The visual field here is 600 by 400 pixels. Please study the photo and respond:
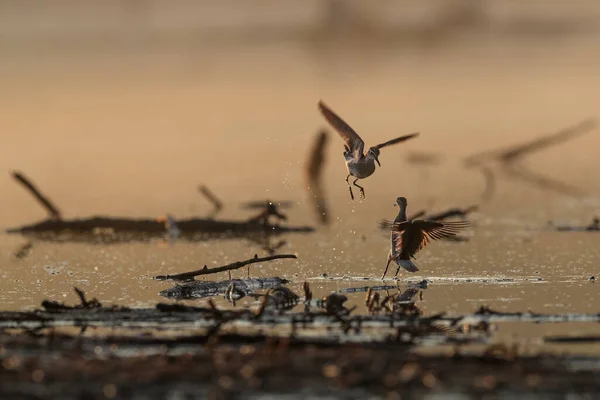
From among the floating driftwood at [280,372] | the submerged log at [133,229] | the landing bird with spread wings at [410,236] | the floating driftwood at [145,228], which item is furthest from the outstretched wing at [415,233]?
the floating driftwood at [280,372]

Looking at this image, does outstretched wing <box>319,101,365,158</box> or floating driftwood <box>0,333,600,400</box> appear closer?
floating driftwood <box>0,333,600,400</box>

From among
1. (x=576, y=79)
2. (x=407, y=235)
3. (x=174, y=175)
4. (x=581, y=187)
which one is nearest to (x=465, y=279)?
(x=407, y=235)

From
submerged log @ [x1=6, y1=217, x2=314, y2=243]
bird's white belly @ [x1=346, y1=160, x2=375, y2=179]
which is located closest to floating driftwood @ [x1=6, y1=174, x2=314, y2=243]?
submerged log @ [x1=6, y1=217, x2=314, y2=243]

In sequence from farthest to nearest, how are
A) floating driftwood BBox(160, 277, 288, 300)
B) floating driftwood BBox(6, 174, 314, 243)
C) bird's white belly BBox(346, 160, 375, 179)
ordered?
1. floating driftwood BBox(6, 174, 314, 243)
2. bird's white belly BBox(346, 160, 375, 179)
3. floating driftwood BBox(160, 277, 288, 300)

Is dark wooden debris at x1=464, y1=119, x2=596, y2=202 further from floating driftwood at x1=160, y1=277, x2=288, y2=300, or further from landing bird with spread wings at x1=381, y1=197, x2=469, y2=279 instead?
floating driftwood at x1=160, y1=277, x2=288, y2=300

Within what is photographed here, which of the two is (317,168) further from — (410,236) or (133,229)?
(410,236)

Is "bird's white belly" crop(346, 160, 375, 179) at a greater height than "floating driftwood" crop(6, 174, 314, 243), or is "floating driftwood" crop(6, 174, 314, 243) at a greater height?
"floating driftwood" crop(6, 174, 314, 243)

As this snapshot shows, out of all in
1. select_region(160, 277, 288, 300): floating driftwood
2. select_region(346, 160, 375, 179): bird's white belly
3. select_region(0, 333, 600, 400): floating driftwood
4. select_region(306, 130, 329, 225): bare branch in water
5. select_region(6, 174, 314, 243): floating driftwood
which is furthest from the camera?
select_region(306, 130, 329, 225): bare branch in water

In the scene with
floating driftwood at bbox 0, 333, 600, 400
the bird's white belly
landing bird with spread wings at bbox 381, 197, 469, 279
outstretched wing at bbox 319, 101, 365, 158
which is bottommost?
floating driftwood at bbox 0, 333, 600, 400

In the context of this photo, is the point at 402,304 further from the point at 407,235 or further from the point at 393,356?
the point at 393,356
